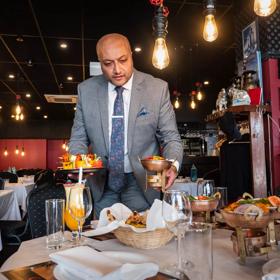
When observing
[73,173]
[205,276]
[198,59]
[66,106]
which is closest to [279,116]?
[73,173]

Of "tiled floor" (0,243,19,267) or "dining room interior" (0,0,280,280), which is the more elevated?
"dining room interior" (0,0,280,280)

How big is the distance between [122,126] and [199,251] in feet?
4.00

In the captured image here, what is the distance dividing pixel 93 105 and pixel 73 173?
0.60 meters

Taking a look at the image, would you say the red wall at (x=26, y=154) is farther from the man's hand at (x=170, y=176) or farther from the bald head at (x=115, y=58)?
the man's hand at (x=170, y=176)

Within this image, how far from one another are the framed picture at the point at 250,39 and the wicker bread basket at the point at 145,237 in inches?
128

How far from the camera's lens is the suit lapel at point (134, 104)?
1.85 metres

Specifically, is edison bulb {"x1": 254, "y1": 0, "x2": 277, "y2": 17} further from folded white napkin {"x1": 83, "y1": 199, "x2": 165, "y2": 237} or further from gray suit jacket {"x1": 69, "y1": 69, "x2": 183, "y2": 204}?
folded white napkin {"x1": 83, "y1": 199, "x2": 165, "y2": 237}

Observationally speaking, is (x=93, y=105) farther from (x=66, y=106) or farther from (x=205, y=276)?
(x=66, y=106)

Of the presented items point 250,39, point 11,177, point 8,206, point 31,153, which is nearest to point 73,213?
point 250,39

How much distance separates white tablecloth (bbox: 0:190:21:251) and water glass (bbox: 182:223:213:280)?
4.10 meters

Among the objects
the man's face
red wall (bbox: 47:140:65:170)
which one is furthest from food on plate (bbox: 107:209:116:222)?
red wall (bbox: 47:140:65:170)

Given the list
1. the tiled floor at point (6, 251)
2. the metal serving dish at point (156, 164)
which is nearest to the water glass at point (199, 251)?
the metal serving dish at point (156, 164)

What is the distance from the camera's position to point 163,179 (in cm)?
144

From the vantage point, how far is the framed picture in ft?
12.3
